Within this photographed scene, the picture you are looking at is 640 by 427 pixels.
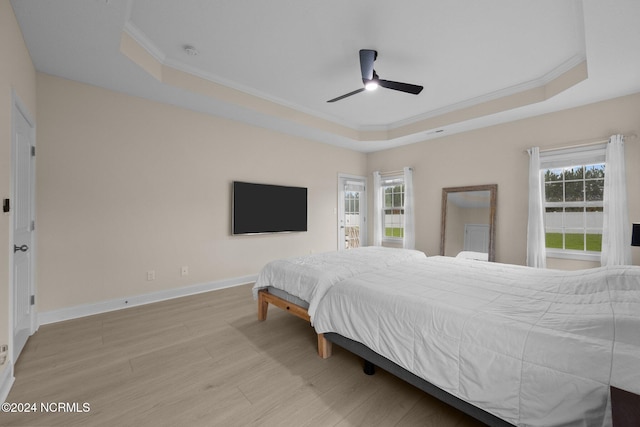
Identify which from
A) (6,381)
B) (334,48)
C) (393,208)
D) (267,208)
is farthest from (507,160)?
(6,381)

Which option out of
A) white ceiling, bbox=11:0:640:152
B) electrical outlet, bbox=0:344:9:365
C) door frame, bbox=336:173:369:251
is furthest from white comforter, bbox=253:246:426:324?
door frame, bbox=336:173:369:251

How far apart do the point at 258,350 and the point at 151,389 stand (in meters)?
→ 0.80

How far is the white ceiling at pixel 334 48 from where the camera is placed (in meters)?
2.16

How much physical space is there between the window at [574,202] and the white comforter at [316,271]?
7.56ft

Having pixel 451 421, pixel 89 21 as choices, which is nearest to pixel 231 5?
pixel 89 21

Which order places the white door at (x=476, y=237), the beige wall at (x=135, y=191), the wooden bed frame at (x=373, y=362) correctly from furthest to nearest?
the white door at (x=476, y=237)
the beige wall at (x=135, y=191)
the wooden bed frame at (x=373, y=362)

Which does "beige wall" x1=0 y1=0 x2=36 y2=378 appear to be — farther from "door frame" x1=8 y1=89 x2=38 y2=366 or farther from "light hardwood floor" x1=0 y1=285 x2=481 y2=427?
"light hardwood floor" x1=0 y1=285 x2=481 y2=427

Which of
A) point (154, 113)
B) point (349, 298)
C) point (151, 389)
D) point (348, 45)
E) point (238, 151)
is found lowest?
point (151, 389)

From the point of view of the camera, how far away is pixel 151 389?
1.82 m

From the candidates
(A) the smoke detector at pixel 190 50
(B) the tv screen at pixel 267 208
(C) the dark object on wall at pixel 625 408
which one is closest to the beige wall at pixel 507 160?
(B) the tv screen at pixel 267 208

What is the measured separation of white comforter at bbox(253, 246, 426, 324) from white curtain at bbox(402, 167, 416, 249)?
209 centimetres

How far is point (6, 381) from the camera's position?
1.74 m

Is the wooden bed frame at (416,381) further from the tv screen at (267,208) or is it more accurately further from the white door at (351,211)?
the white door at (351,211)

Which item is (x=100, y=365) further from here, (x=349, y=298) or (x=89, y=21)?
(x=89, y=21)
